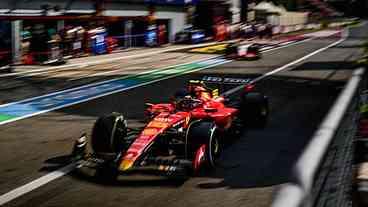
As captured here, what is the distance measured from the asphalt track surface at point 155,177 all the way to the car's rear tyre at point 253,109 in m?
0.19

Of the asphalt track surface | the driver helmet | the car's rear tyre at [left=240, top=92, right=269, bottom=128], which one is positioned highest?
the driver helmet

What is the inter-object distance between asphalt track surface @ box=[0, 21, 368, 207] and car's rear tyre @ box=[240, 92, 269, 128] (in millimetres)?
190

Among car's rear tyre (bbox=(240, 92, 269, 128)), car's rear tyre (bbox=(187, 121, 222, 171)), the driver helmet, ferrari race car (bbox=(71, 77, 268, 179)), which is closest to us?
ferrari race car (bbox=(71, 77, 268, 179))

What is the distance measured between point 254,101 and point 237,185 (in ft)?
10.9

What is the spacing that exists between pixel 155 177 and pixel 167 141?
0.70 meters

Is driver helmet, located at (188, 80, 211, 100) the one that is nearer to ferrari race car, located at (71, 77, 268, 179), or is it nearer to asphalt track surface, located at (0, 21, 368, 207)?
ferrari race car, located at (71, 77, 268, 179)

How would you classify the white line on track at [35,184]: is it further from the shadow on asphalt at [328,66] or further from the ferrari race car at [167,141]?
the shadow on asphalt at [328,66]

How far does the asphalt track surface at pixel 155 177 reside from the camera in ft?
22.2

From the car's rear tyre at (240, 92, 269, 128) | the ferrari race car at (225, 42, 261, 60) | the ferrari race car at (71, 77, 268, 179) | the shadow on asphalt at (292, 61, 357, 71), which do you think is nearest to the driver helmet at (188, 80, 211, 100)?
the ferrari race car at (71, 77, 268, 179)

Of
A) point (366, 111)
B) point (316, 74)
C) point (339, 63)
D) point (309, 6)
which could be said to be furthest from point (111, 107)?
point (309, 6)

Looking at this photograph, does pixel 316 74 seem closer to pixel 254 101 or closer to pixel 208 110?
pixel 254 101

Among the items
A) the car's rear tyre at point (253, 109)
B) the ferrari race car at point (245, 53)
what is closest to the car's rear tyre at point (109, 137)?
the car's rear tyre at point (253, 109)

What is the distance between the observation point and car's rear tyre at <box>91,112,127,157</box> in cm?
796

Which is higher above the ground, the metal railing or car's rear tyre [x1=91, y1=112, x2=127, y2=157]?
the metal railing
